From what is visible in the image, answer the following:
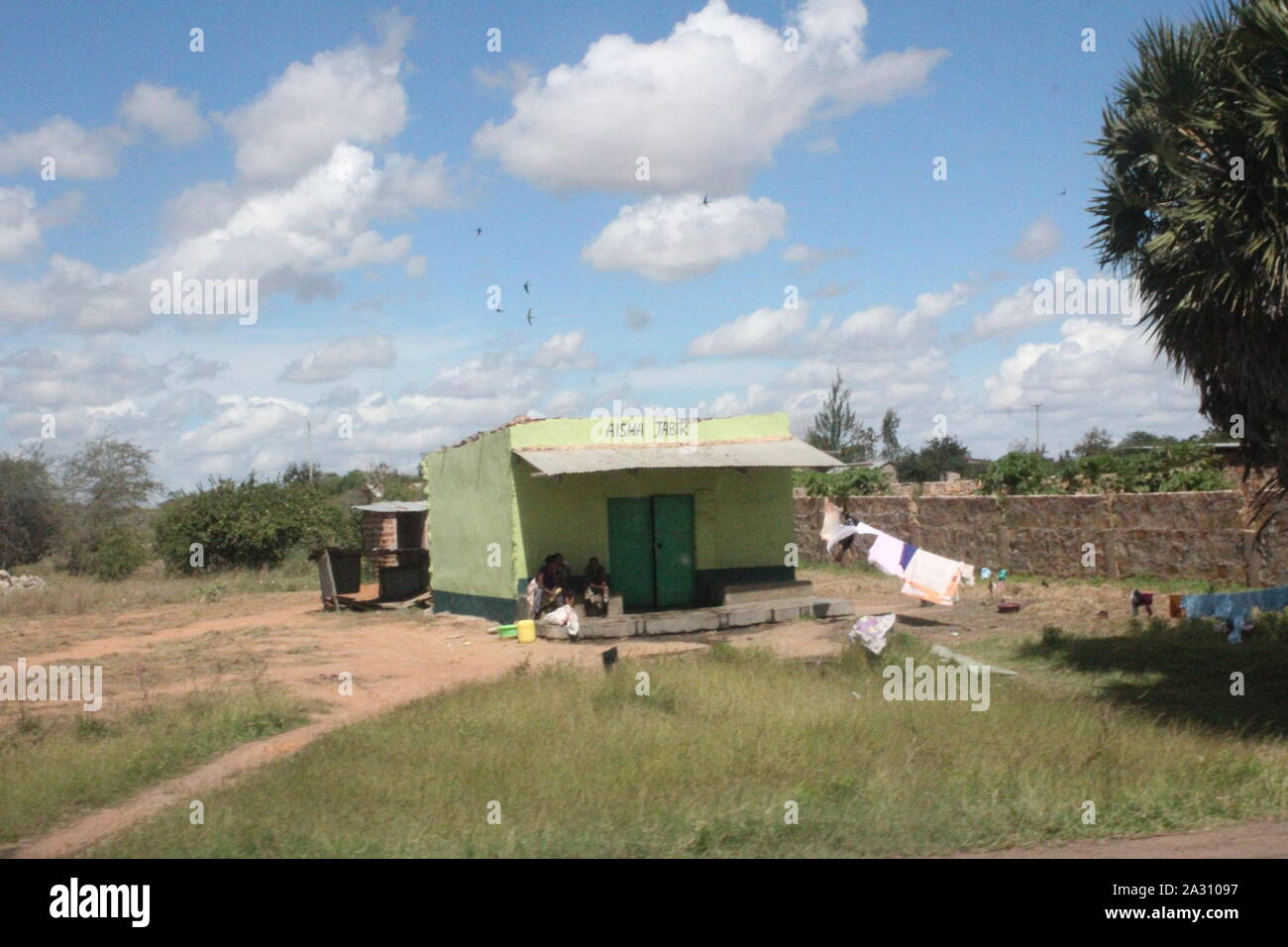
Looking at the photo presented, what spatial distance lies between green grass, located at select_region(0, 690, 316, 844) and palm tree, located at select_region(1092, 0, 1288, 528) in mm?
9918

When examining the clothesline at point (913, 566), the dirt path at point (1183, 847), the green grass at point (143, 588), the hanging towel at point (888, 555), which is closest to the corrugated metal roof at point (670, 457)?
the clothesline at point (913, 566)

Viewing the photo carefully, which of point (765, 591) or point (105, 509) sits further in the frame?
point (105, 509)

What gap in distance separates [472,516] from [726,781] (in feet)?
45.4

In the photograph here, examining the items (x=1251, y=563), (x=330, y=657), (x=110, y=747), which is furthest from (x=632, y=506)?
(x=110, y=747)

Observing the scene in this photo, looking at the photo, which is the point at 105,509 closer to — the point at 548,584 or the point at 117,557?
the point at 117,557

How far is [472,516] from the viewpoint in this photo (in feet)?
70.0

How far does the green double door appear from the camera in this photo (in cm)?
2034

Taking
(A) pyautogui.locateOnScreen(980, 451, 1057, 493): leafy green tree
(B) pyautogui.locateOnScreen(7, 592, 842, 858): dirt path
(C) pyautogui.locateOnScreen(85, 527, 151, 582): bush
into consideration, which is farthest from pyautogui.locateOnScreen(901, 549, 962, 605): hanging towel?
(C) pyautogui.locateOnScreen(85, 527, 151, 582): bush

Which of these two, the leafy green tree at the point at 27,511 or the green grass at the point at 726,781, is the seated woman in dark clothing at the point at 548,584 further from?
the leafy green tree at the point at 27,511
